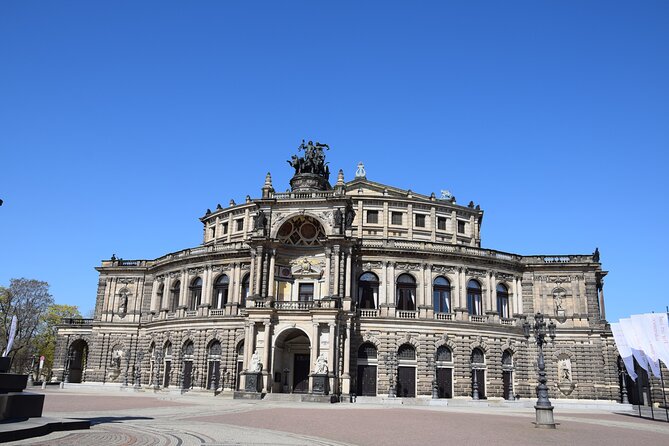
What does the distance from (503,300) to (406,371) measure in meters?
12.7

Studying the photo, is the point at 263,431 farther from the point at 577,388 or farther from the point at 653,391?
the point at 653,391

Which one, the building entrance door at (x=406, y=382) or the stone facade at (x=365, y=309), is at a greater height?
the stone facade at (x=365, y=309)

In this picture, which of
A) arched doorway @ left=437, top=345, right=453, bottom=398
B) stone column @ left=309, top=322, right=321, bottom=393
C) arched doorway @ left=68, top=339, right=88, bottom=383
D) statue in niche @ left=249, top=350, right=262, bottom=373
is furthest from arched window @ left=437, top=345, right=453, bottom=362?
arched doorway @ left=68, top=339, right=88, bottom=383

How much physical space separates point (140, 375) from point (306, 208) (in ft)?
84.2

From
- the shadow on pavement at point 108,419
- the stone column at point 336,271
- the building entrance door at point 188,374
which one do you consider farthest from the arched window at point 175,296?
the shadow on pavement at point 108,419

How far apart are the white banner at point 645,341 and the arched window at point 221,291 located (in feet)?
114

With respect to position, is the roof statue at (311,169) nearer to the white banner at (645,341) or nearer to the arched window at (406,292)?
the arched window at (406,292)

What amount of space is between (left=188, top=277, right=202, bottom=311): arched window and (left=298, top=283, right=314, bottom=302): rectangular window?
11.8 metres

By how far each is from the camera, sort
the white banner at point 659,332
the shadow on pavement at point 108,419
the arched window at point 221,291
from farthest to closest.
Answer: the arched window at point 221,291, the white banner at point 659,332, the shadow on pavement at point 108,419

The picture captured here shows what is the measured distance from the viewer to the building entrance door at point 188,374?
5381 centimetres

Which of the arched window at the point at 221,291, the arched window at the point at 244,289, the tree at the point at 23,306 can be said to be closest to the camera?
the arched window at the point at 244,289

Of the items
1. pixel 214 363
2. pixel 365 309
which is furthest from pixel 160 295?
pixel 365 309

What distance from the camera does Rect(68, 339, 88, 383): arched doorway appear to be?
214 feet

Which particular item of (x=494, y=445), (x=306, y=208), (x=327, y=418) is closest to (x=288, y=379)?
(x=306, y=208)
